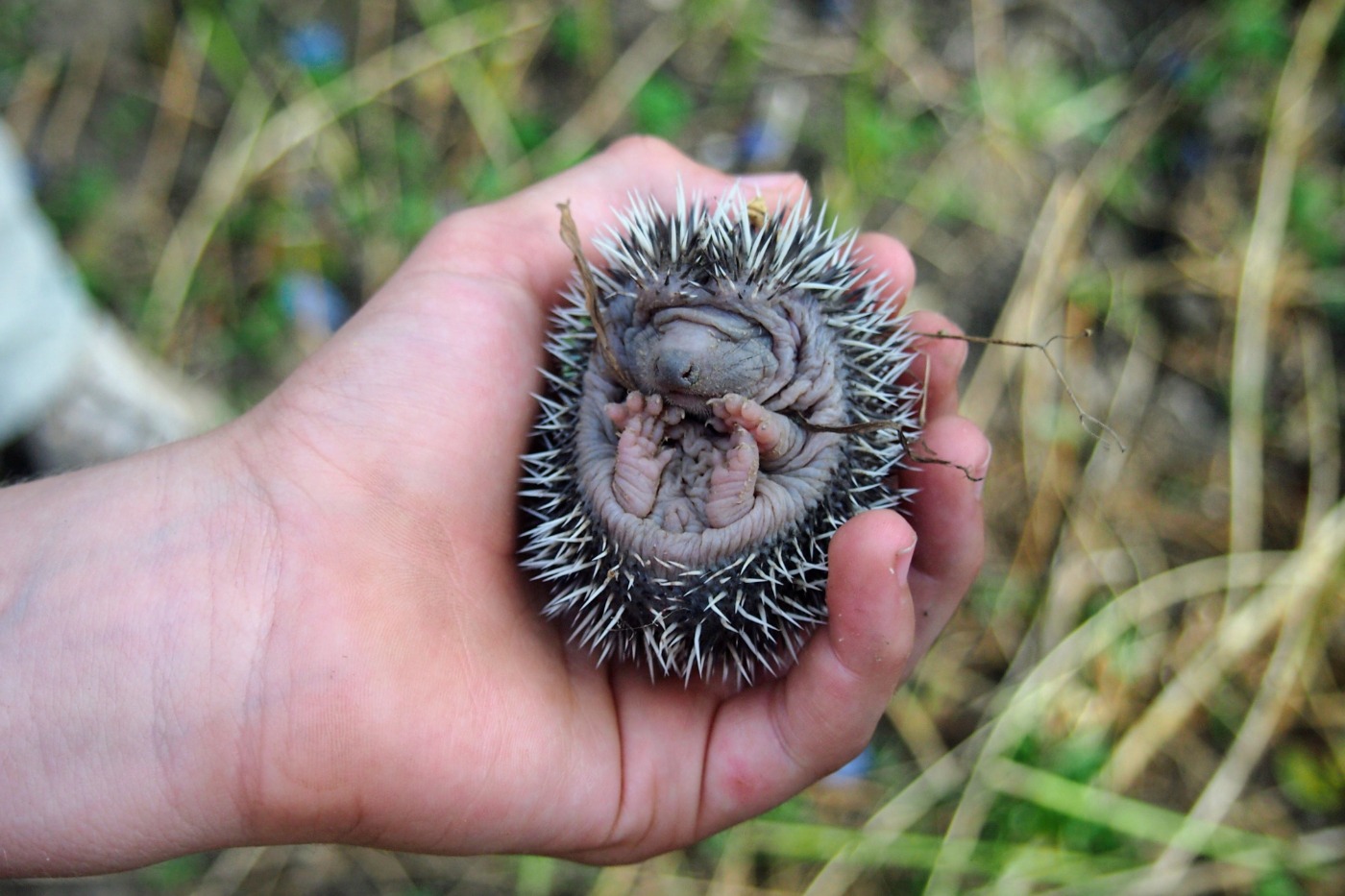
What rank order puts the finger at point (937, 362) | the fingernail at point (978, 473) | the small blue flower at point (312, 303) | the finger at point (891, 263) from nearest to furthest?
the fingernail at point (978, 473), the finger at point (937, 362), the finger at point (891, 263), the small blue flower at point (312, 303)

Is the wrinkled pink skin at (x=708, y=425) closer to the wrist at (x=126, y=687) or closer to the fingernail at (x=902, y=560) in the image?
the fingernail at (x=902, y=560)

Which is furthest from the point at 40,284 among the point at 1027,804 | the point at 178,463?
the point at 1027,804

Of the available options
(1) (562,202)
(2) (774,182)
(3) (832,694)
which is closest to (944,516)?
(3) (832,694)

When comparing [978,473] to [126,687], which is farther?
[978,473]

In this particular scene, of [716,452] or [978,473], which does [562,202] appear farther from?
[978,473]

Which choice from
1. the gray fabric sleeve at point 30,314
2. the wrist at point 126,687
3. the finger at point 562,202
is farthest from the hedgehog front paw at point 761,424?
the gray fabric sleeve at point 30,314

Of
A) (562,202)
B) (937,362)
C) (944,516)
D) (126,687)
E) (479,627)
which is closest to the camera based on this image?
(126,687)

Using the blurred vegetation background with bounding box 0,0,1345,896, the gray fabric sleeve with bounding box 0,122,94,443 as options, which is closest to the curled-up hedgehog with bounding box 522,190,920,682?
the blurred vegetation background with bounding box 0,0,1345,896
